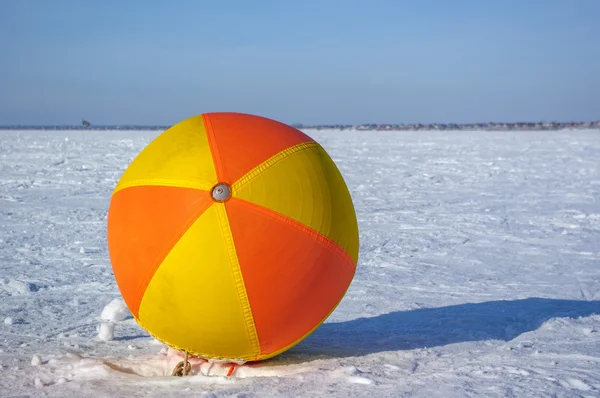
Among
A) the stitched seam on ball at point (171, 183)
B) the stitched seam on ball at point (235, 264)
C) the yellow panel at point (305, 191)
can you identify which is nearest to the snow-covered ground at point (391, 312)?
the stitched seam on ball at point (235, 264)

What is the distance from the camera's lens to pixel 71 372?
4074 mm

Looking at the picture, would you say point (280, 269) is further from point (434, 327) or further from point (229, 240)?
point (434, 327)

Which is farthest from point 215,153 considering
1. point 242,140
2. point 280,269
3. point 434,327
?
point 434,327

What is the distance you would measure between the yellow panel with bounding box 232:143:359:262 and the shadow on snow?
2.59 feet

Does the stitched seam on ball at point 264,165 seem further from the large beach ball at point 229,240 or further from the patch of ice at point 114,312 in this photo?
the patch of ice at point 114,312

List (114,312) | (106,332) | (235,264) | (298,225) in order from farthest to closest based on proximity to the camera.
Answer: (114,312) < (106,332) < (298,225) < (235,264)

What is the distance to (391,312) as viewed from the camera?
575 centimetres

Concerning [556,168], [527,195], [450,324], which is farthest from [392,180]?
[450,324]

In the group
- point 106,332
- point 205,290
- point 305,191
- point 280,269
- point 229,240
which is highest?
point 305,191

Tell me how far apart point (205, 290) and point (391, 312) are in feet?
7.84

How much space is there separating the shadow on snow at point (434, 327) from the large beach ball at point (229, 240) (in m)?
0.65

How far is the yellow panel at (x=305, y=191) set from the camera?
385 centimetres

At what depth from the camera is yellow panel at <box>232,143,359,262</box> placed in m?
3.85

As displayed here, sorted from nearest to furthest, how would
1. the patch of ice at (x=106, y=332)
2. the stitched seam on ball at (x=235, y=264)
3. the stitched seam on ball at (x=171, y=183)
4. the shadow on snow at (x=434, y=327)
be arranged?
the stitched seam on ball at (x=235, y=264)
the stitched seam on ball at (x=171, y=183)
the shadow on snow at (x=434, y=327)
the patch of ice at (x=106, y=332)
